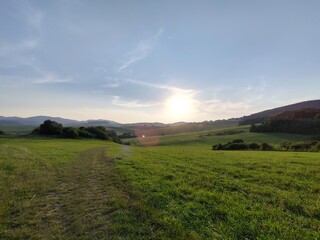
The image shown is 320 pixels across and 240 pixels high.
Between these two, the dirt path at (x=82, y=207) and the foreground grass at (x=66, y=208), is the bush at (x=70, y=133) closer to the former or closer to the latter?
the foreground grass at (x=66, y=208)

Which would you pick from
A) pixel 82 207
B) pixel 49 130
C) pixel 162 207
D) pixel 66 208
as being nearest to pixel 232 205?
pixel 162 207

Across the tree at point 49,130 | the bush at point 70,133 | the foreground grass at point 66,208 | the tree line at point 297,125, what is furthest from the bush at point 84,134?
the foreground grass at point 66,208

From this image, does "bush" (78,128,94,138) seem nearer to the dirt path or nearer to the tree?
the tree

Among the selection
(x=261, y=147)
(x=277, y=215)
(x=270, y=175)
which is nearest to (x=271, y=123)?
(x=261, y=147)

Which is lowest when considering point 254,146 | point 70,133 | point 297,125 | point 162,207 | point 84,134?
point 254,146

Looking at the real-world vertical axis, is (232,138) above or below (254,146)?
above

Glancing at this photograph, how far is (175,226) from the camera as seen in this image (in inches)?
329

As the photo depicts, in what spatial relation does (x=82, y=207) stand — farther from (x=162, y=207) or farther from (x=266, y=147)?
(x=266, y=147)

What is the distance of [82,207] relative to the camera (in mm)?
10664

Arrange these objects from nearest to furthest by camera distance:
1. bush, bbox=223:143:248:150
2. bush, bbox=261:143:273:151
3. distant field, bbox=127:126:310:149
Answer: bush, bbox=261:143:273:151 < bush, bbox=223:143:248:150 < distant field, bbox=127:126:310:149

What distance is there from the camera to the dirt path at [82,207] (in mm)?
8297

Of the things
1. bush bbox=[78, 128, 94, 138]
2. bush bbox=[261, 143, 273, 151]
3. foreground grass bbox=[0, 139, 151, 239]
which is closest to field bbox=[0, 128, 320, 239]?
foreground grass bbox=[0, 139, 151, 239]

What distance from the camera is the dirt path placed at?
830cm

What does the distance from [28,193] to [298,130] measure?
112088 mm
